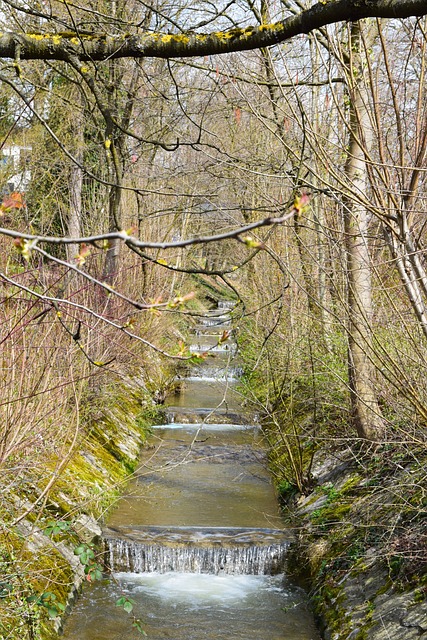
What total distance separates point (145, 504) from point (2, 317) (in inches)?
153

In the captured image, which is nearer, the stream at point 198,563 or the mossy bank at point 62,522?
the mossy bank at point 62,522

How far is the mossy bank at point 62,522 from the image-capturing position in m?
5.02

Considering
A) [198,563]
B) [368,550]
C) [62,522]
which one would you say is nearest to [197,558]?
[198,563]

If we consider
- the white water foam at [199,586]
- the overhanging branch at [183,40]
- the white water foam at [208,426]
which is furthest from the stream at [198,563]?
the white water foam at [208,426]

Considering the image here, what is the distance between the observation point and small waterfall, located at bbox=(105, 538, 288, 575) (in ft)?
24.6

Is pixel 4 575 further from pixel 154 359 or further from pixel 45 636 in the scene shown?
pixel 154 359

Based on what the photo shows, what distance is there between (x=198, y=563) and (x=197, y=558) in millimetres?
58

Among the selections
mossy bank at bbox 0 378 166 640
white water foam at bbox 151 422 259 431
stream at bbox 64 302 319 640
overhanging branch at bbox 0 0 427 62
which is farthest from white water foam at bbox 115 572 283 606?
white water foam at bbox 151 422 259 431

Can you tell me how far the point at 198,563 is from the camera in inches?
297

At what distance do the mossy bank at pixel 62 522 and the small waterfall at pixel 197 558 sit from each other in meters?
0.33

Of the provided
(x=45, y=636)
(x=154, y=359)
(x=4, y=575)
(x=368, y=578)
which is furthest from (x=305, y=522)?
(x=154, y=359)

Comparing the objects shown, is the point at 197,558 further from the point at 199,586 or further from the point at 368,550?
the point at 368,550

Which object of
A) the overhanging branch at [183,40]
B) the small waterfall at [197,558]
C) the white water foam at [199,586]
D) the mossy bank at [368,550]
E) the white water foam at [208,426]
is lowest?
the white water foam at [208,426]

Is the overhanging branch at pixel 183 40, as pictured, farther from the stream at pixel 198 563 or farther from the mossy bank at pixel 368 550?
the mossy bank at pixel 368 550
